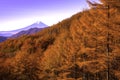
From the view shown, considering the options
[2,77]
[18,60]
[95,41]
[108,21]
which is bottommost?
[2,77]

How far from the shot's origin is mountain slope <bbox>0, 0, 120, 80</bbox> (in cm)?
1738

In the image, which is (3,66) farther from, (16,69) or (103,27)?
(103,27)

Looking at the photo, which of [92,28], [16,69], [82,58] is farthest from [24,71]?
[92,28]

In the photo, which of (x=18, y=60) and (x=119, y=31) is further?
(x=18, y=60)

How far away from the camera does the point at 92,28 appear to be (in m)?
18.6

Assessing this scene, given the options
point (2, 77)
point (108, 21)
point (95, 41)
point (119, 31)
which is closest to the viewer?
point (119, 31)

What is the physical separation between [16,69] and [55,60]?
Answer: 12.4 m

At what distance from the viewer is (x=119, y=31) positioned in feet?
50.9

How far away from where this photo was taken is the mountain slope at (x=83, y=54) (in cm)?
1738

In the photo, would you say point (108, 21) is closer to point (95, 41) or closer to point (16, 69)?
point (95, 41)

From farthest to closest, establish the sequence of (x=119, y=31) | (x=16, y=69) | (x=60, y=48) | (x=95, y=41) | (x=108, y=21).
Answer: (x=16, y=69) < (x=60, y=48) < (x=95, y=41) < (x=108, y=21) < (x=119, y=31)

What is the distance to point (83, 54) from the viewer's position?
33438 millimetres

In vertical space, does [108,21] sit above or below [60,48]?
above

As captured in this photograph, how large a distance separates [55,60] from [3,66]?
21276 mm
